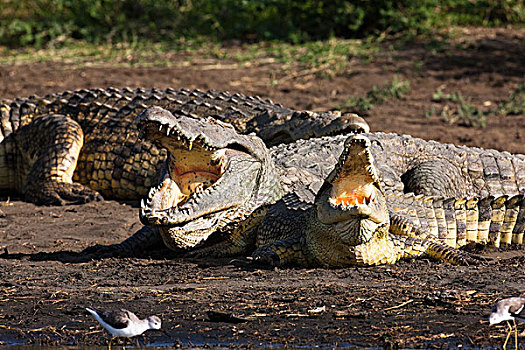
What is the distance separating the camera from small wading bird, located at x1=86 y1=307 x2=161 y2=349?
3.59m

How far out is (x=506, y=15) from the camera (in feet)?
45.5

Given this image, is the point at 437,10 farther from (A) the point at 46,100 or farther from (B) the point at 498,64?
(A) the point at 46,100

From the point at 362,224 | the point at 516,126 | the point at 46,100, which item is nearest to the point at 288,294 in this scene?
the point at 362,224

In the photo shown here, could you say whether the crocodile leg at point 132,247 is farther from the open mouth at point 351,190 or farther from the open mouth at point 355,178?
the open mouth at point 355,178

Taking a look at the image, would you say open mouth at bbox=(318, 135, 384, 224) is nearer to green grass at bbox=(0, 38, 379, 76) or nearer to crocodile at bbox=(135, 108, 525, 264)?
crocodile at bbox=(135, 108, 525, 264)

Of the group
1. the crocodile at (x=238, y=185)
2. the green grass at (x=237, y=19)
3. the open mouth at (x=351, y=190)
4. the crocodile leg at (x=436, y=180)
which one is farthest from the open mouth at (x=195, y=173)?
the green grass at (x=237, y=19)

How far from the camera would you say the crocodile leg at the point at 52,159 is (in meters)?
7.65

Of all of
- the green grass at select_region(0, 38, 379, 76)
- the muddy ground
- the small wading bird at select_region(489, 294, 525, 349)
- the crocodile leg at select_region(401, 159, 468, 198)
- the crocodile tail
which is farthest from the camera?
the green grass at select_region(0, 38, 379, 76)

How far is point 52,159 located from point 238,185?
3093 millimetres

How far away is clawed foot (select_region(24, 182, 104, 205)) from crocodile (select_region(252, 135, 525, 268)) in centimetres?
253

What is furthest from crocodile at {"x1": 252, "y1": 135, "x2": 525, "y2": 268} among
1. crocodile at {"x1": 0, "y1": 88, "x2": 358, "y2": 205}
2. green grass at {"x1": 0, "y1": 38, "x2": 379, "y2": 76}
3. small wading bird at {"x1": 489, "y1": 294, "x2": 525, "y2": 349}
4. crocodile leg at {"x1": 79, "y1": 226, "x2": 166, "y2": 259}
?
green grass at {"x1": 0, "y1": 38, "x2": 379, "y2": 76}

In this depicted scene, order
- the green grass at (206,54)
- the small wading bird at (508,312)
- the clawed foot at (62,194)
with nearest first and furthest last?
the small wading bird at (508,312), the clawed foot at (62,194), the green grass at (206,54)

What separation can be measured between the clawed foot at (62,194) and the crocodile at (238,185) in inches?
77.0

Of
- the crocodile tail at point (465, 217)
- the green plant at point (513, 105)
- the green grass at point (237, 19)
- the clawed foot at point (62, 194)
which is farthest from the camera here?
the green grass at point (237, 19)
